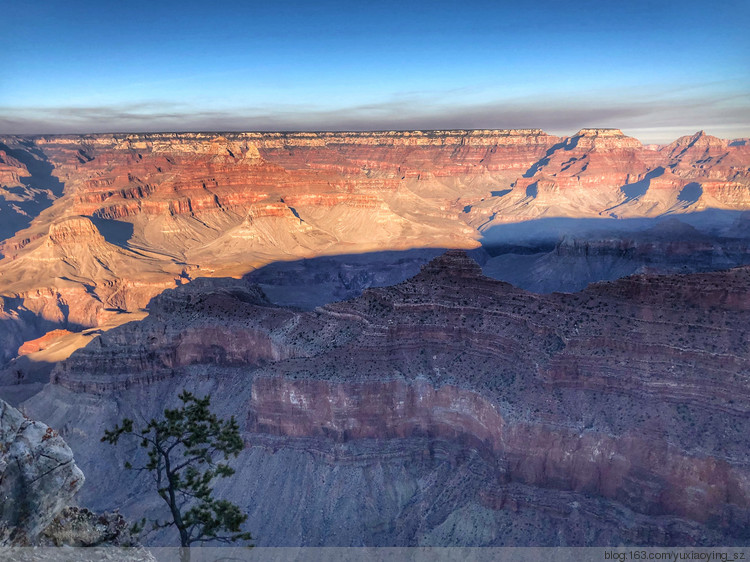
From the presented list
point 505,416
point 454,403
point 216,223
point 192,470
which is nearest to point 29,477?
point 192,470

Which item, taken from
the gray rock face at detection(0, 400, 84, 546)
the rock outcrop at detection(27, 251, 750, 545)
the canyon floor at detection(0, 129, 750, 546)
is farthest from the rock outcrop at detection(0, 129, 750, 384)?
the gray rock face at detection(0, 400, 84, 546)

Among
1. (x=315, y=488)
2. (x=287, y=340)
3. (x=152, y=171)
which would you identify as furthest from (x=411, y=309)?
(x=152, y=171)

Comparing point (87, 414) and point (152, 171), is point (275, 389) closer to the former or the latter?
point (87, 414)

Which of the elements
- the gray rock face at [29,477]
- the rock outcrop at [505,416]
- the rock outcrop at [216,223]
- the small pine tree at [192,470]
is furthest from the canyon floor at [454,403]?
the rock outcrop at [216,223]

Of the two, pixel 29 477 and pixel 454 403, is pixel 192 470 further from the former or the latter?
pixel 454 403

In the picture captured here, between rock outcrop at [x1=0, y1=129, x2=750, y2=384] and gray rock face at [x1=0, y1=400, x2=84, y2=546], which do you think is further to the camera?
rock outcrop at [x1=0, y1=129, x2=750, y2=384]

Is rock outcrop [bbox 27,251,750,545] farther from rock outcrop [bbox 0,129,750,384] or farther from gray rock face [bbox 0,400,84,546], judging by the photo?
rock outcrop [bbox 0,129,750,384]
